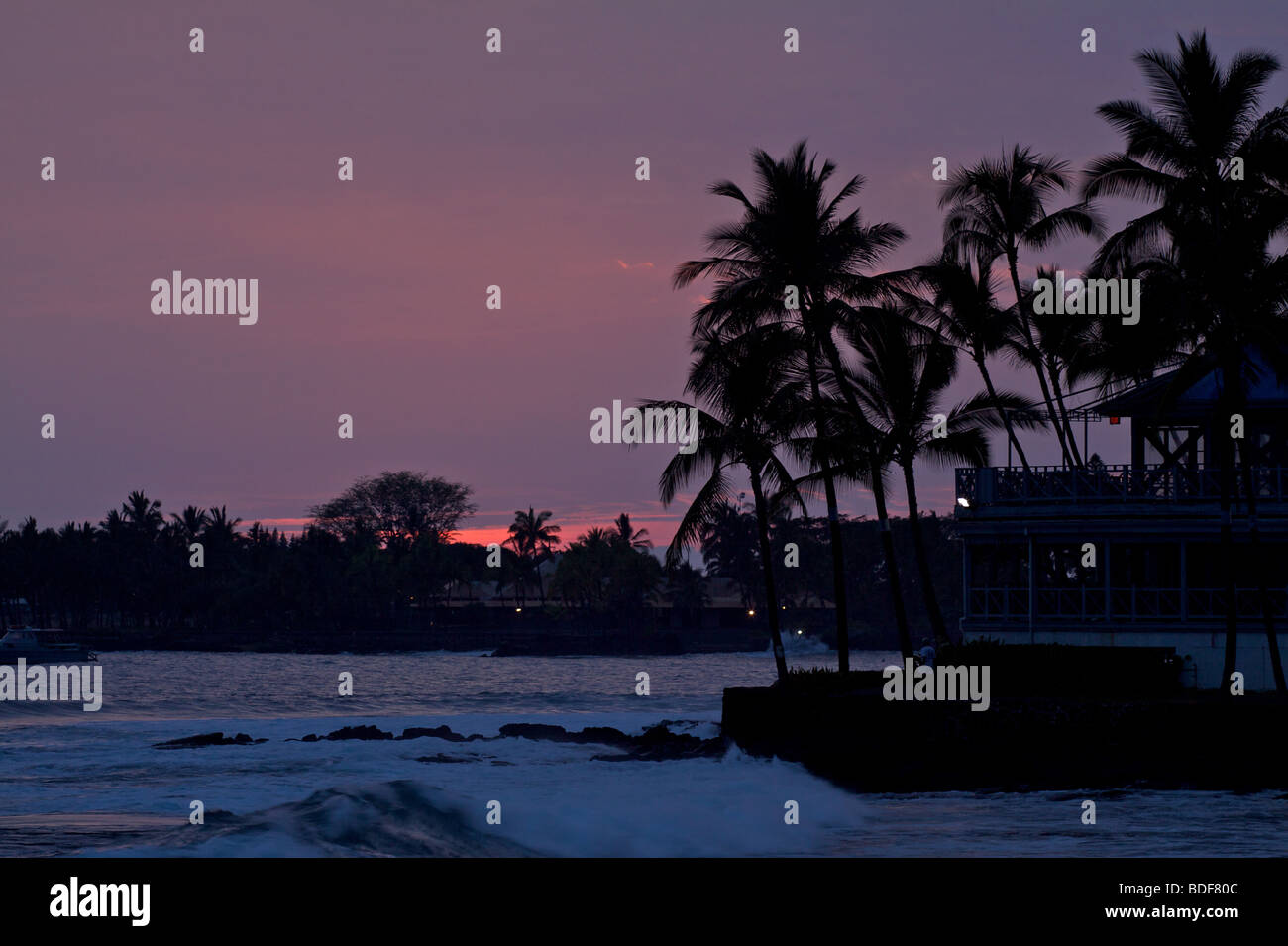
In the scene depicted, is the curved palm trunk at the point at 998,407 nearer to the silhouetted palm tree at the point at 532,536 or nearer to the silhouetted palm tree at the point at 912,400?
the silhouetted palm tree at the point at 912,400

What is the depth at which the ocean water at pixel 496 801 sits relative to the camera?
72.2ft

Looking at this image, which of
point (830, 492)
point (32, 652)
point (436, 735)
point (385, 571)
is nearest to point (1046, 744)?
point (830, 492)

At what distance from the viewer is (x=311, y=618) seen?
157 m

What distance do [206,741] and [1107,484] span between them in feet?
85.5

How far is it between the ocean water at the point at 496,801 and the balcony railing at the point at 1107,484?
943 centimetres

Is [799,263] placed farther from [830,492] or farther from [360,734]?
[360,734]

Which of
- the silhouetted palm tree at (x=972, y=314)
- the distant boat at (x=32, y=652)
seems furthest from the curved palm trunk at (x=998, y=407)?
the distant boat at (x=32, y=652)

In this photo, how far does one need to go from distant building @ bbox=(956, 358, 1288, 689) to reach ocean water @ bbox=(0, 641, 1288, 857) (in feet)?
27.5

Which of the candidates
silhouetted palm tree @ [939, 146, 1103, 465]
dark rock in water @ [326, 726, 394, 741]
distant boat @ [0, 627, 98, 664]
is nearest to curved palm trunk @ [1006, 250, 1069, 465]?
silhouetted palm tree @ [939, 146, 1103, 465]

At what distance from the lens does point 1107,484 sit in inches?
1451
